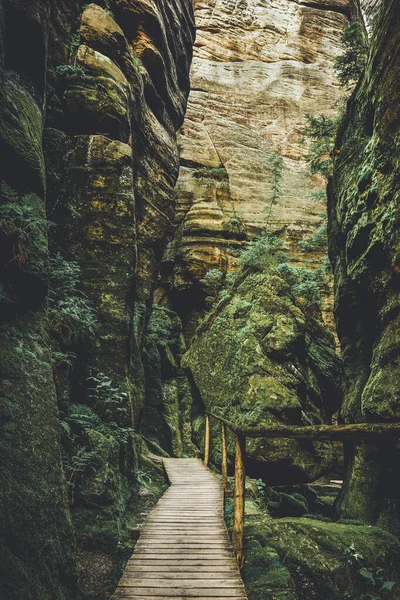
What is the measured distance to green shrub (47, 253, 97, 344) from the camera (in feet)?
20.7

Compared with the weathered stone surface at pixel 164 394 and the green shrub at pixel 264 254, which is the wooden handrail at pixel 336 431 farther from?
the green shrub at pixel 264 254

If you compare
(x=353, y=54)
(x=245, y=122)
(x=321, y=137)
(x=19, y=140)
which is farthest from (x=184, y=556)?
(x=245, y=122)

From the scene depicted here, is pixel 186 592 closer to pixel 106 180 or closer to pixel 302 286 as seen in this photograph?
pixel 106 180

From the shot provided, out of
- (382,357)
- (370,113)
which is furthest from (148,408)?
(370,113)

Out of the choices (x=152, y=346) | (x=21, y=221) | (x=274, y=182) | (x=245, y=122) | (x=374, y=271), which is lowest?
(x=152, y=346)

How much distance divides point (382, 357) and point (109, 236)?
619cm

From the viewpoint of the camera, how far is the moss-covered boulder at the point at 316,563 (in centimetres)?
461

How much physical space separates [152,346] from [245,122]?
808 inches

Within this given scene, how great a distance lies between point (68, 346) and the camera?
6.79 m

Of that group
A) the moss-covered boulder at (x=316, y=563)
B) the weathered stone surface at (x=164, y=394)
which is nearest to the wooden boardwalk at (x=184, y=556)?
the moss-covered boulder at (x=316, y=563)

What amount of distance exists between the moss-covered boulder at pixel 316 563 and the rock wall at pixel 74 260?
178 cm

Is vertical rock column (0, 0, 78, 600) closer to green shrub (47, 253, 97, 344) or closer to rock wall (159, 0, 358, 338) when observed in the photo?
green shrub (47, 253, 97, 344)

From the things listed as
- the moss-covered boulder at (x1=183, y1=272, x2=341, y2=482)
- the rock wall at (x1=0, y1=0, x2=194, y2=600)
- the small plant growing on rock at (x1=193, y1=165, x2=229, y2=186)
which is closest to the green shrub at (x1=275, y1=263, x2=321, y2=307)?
the moss-covered boulder at (x1=183, y1=272, x2=341, y2=482)

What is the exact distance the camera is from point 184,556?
4.50 metres
